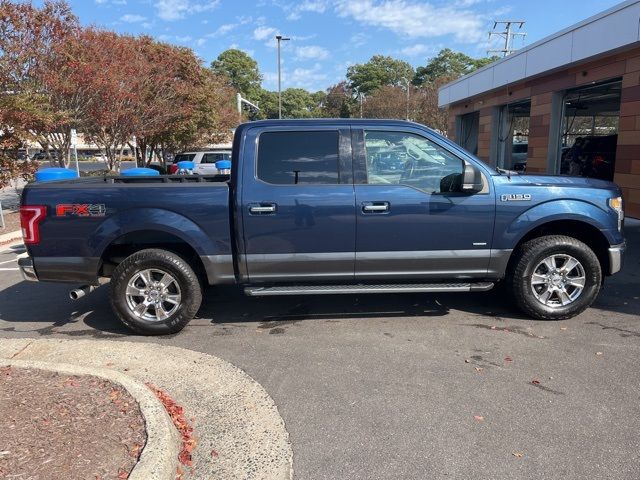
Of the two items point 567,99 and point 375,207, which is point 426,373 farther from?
point 567,99

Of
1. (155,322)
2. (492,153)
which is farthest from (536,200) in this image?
(492,153)

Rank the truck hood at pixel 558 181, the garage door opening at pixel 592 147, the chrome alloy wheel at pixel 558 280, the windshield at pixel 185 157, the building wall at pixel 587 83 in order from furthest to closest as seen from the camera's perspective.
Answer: the windshield at pixel 185 157 → the garage door opening at pixel 592 147 → the building wall at pixel 587 83 → the chrome alloy wheel at pixel 558 280 → the truck hood at pixel 558 181

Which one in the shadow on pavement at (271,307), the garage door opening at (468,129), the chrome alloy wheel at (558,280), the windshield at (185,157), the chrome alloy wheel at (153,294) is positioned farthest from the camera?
the garage door opening at (468,129)

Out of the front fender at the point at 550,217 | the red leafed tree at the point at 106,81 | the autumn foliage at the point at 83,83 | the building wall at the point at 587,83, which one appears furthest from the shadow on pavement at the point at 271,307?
the red leafed tree at the point at 106,81

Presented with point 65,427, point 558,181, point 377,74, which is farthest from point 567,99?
point 377,74

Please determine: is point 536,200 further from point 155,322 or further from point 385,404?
point 155,322

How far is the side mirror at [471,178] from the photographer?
4699mm

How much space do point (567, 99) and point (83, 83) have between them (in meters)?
14.2

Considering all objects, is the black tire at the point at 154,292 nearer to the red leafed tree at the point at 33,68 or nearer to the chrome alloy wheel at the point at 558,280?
the chrome alloy wheel at the point at 558,280

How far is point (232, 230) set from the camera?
479 cm

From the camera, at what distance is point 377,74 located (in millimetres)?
83062

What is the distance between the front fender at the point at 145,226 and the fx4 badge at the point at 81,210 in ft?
0.35

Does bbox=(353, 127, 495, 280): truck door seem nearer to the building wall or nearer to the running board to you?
the running board

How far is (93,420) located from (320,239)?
2447 mm
